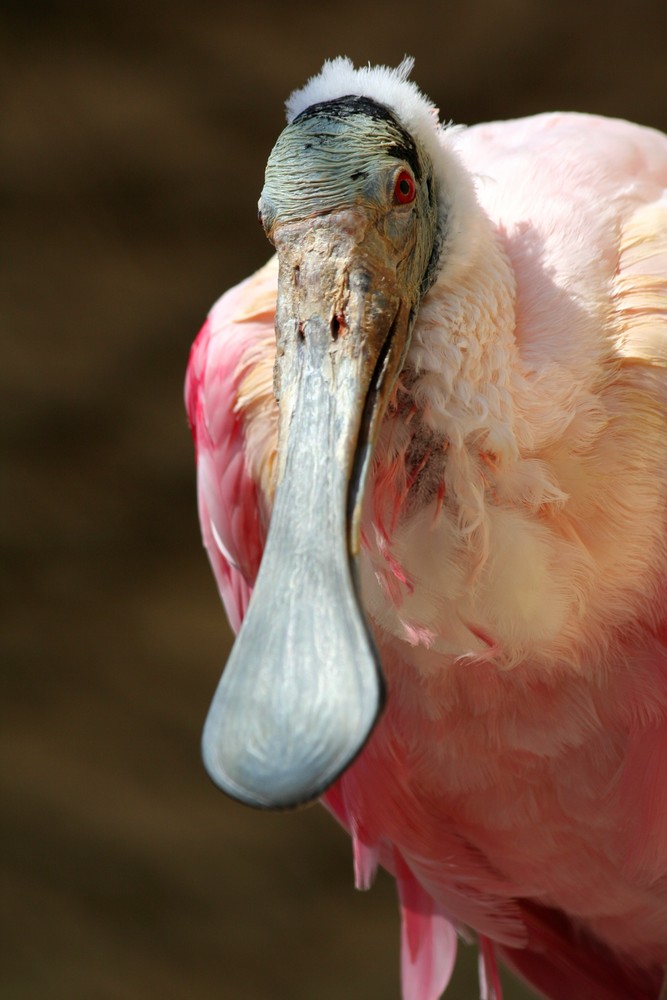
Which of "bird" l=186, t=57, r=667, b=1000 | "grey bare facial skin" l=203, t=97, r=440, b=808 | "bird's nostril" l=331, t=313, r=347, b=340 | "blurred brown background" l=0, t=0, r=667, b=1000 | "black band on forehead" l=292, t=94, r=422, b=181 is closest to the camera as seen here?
"grey bare facial skin" l=203, t=97, r=440, b=808

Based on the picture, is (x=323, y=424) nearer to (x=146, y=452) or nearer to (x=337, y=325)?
(x=337, y=325)

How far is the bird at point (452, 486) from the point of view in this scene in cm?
142

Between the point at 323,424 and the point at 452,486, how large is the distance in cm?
26

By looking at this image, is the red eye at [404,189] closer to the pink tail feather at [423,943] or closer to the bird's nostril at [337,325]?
the bird's nostril at [337,325]

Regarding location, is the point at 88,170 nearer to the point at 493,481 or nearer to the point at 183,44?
the point at 183,44

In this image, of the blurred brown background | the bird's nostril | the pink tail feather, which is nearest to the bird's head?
the bird's nostril

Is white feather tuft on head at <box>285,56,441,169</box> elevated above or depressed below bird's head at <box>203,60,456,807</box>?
above

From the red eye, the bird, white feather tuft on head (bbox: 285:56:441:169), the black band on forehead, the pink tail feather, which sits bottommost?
the pink tail feather

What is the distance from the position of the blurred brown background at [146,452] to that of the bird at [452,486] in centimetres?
141

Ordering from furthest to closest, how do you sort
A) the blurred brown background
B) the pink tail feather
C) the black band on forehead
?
1. the blurred brown background
2. the pink tail feather
3. the black band on forehead

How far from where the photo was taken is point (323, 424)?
149 cm

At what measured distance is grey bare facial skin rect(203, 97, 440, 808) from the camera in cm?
128

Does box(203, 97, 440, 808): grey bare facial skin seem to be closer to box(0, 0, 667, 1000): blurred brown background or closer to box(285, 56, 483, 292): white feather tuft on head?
box(285, 56, 483, 292): white feather tuft on head

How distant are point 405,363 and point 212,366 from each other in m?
0.59
